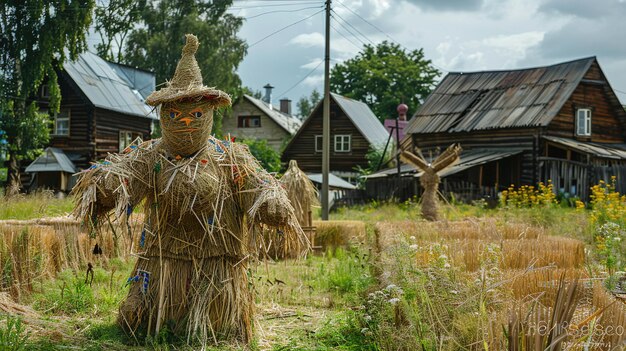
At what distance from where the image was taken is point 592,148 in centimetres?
2352

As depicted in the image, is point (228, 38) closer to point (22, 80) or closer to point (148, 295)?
point (22, 80)

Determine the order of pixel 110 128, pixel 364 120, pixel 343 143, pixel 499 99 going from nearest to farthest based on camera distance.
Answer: pixel 499 99
pixel 110 128
pixel 343 143
pixel 364 120

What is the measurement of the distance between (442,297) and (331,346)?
108 centimetres

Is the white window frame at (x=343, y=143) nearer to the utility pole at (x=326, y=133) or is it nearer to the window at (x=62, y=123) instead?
the window at (x=62, y=123)

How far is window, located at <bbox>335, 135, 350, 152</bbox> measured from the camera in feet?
114

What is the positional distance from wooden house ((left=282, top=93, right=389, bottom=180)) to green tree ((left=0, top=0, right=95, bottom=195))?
15.6 meters

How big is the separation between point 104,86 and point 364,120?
47.9 ft

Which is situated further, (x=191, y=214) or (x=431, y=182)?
(x=431, y=182)

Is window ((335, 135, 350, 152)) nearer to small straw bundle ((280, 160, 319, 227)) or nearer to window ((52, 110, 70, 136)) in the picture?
window ((52, 110, 70, 136))

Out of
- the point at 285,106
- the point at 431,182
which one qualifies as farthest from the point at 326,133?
the point at 285,106

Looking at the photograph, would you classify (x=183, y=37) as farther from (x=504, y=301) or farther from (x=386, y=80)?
(x=504, y=301)

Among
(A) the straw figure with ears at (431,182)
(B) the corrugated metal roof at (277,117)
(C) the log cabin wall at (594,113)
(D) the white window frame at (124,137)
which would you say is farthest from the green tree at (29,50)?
(B) the corrugated metal roof at (277,117)

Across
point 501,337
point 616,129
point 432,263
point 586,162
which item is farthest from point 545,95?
point 501,337

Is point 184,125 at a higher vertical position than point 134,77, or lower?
lower
